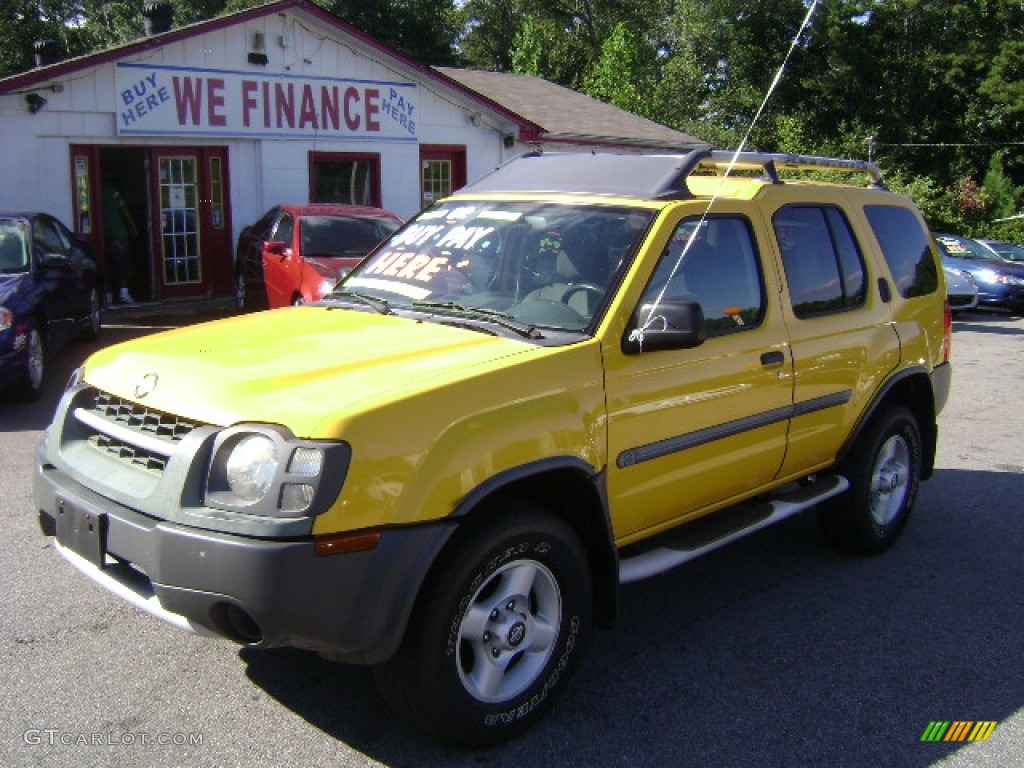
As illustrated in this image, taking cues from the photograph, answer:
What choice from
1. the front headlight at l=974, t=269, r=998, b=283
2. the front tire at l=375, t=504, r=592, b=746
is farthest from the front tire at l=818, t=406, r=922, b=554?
the front headlight at l=974, t=269, r=998, b=283

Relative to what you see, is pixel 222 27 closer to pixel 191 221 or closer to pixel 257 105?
pixel 257 105

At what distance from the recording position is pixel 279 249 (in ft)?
35.9

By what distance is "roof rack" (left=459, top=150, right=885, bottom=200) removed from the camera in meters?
4.35

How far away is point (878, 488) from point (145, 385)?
3781 mm

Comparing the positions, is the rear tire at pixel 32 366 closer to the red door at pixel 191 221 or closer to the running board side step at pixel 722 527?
the red door at pixel 191 221

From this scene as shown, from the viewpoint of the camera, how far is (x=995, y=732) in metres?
3.69

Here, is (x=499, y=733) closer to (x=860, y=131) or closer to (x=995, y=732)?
(x=995, y=732)

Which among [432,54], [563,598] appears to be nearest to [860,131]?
[432,54]

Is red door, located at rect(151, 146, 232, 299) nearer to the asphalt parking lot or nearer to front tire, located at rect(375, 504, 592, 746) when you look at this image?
the asphalt parking lot

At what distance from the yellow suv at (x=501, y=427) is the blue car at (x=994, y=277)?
14.1 metres

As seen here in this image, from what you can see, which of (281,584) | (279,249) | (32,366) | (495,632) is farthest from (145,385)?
(279,249)

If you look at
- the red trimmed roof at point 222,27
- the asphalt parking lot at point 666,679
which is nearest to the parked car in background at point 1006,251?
the red trimmed roof at point 222,27

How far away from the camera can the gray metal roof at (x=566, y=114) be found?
2028cm

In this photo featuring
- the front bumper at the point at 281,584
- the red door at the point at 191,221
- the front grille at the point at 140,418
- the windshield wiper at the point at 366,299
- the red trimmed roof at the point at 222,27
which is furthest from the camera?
the red door at the point at 191,221
